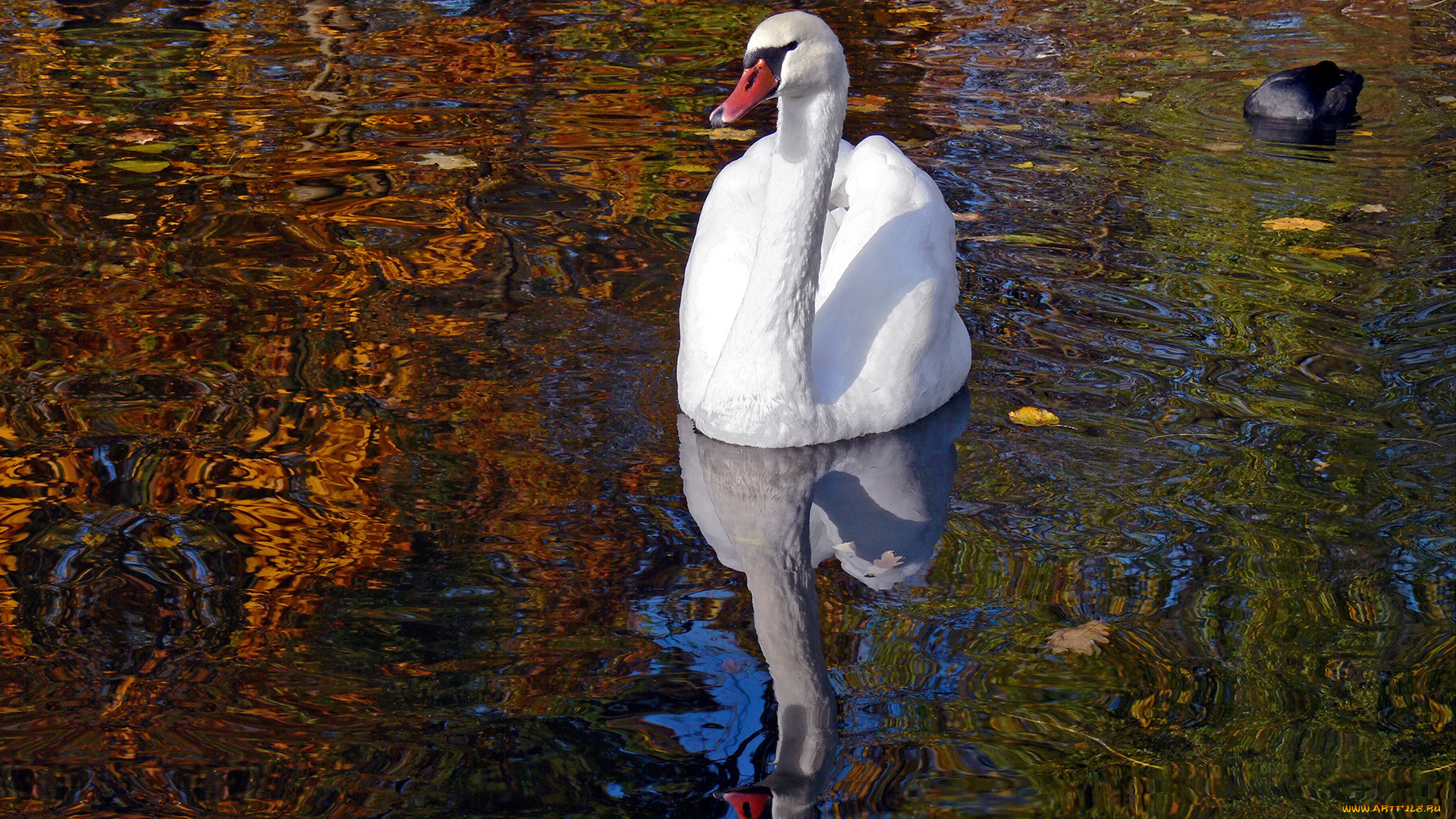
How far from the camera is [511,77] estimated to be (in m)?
9.67

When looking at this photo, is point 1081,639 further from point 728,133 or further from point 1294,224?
point 728,133

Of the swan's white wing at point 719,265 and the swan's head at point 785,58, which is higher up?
the swan's head at point 785,58

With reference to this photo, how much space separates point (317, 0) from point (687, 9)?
9.72ft

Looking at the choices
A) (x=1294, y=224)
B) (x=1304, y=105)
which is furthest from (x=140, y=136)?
(x=1304, y=105)

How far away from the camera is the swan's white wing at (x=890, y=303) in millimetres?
4871

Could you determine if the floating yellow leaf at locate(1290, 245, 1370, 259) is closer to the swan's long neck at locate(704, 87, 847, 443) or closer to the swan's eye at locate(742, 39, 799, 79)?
the swan's long neck at locate(704, 87, 847, 443)

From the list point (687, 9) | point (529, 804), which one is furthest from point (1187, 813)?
point (687, 9)

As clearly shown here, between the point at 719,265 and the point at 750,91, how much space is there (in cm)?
98

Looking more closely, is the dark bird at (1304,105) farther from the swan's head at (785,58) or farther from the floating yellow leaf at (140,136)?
the floating yellow leaf at (140,136)

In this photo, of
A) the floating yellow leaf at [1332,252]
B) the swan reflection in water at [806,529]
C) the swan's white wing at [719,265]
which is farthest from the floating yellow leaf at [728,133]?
the swan reflection in water at [806,529]

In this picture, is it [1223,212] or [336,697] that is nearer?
[336,697]

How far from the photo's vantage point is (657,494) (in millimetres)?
4516

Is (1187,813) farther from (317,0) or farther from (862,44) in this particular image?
(317,0)

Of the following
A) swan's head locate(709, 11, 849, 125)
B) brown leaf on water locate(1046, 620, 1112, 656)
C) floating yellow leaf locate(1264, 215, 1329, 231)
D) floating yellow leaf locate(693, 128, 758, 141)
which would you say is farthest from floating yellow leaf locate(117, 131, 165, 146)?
brown leaf on water locate(1046, 620, 1112, 656)
